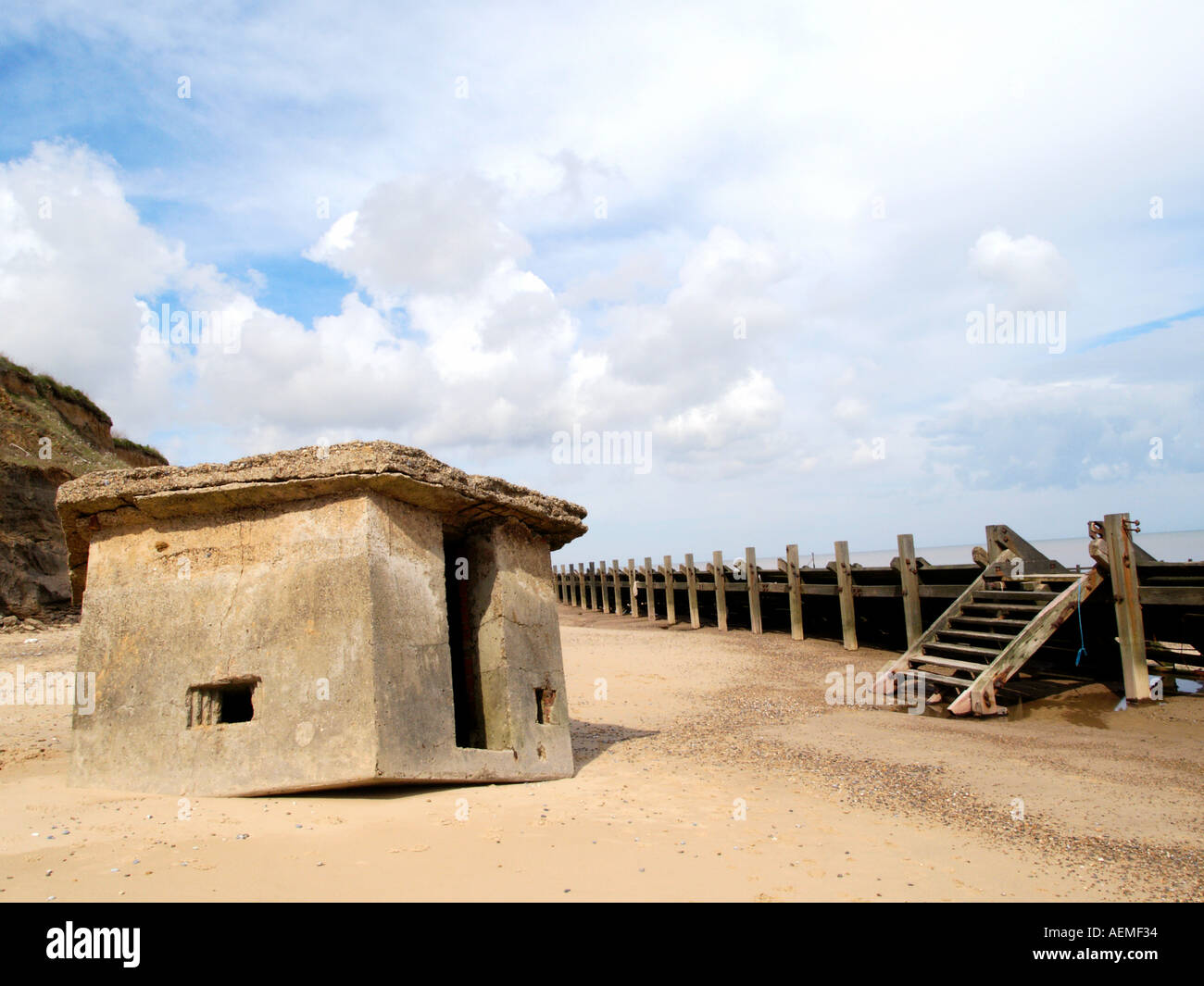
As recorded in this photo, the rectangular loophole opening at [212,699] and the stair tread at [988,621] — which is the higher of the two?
the rectangular loophole opening at [212,699]

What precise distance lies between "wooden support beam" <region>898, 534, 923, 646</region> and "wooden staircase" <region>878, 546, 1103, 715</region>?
1198 millimetres

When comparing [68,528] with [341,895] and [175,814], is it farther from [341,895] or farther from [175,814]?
[341,895]

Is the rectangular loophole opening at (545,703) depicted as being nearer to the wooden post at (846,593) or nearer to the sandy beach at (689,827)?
the sandy beach at (689,827)

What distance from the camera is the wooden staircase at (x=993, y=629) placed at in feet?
31.5

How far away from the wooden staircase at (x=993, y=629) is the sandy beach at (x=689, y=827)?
99 cm

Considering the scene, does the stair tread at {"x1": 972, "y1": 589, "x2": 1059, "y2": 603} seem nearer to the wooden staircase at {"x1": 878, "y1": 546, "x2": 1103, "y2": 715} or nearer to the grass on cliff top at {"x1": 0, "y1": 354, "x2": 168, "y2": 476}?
the wooden staircase at {"x1": 878, "y1": 546, "x2": 1103, "y2": 715}

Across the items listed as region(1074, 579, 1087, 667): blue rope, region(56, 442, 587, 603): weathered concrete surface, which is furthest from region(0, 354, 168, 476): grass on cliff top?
region(1074, 579, 1087, 667): blue rope

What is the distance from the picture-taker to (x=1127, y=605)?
9.91 m

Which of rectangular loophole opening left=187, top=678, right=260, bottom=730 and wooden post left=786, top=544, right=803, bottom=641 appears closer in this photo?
rectangular loophole opening left=187, top=678, right=260, bottom=730

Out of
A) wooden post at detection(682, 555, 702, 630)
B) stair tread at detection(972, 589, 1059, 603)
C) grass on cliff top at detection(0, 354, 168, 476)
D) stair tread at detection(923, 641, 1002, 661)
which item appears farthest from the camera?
wooden post at detection(682, 555, 702, 630)

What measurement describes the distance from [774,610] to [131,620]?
1703 centimetres

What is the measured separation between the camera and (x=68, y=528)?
225 inches

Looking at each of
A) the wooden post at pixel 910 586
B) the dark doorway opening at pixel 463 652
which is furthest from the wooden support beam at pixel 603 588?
the dark doorway opening at pixel 463 652

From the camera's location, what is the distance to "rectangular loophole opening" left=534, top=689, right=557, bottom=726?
21.4ft
